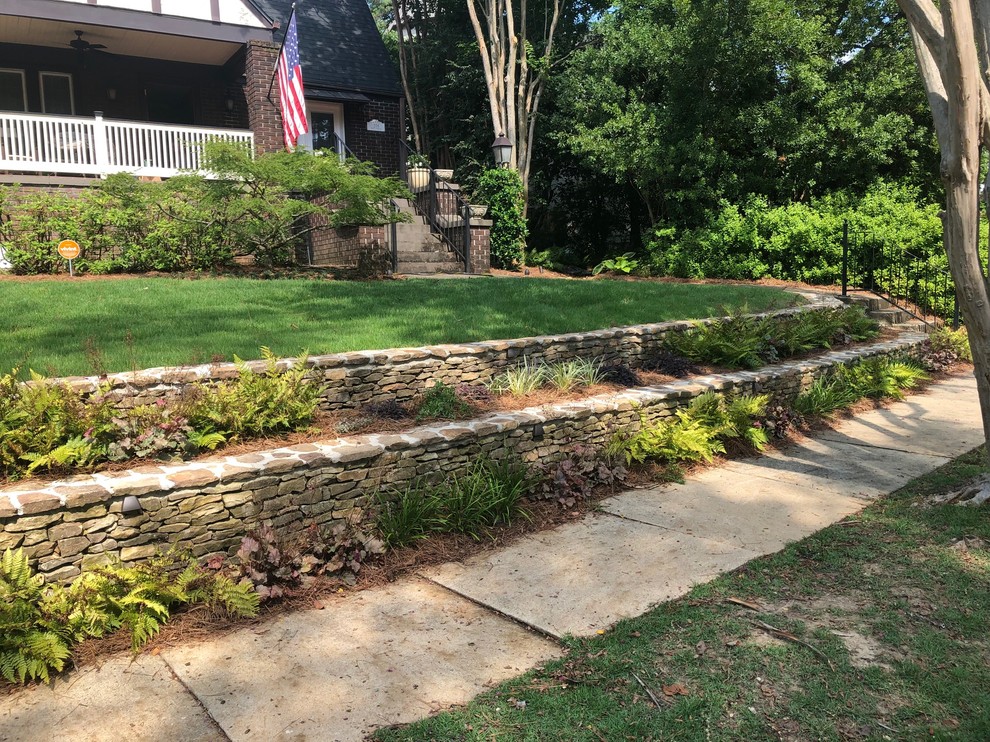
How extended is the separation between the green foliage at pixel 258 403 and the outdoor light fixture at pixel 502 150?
39.8 ft

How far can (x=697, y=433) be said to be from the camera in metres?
6.22

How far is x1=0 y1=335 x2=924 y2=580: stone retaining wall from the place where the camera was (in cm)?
343

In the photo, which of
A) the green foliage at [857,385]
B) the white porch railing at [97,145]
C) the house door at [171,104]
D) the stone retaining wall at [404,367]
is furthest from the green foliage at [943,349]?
the house door at [171,104]

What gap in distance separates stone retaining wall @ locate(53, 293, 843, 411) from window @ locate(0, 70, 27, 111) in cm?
1521

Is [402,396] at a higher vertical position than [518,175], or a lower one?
lower

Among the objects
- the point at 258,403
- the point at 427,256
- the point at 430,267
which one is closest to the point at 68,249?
the point at 430,267

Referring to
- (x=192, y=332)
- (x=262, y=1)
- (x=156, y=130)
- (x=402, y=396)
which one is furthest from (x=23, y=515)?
(x=262, y=1)

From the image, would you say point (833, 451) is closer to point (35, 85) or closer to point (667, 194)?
point (667, 194)

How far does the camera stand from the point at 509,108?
1808 centimetres

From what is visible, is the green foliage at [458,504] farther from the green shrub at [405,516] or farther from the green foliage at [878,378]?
the green foliage at [878,378]

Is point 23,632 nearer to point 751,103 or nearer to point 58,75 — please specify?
point 751,103

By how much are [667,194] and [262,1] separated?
11.0 meters

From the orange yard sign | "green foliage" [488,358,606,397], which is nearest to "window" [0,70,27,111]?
the orange yard sign

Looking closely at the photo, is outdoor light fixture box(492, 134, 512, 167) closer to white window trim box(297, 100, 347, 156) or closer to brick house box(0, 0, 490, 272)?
brick house box(0, 0, 490, 272)
